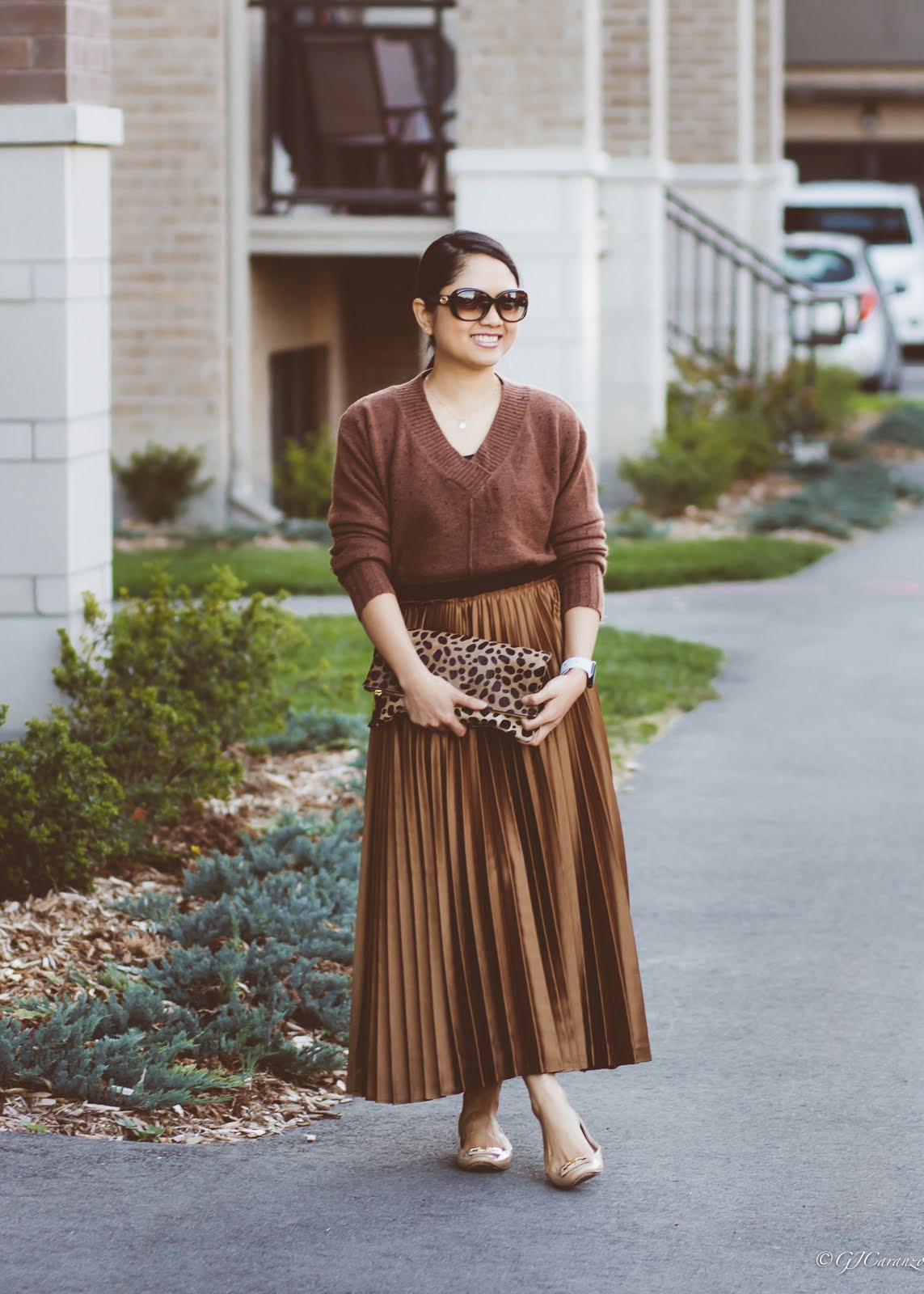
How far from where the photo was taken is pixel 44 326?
6645 mm

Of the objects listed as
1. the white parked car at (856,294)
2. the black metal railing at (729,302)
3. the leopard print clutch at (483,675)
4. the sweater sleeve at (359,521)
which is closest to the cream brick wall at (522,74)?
the black metal railing at (729,302)

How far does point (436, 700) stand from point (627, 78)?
41.4ft

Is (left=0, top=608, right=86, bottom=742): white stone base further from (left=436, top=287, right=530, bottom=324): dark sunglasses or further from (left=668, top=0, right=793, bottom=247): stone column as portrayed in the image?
(left=668, top=0, right=793, bottom=247): stone column

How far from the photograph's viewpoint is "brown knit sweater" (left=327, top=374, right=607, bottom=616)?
454cm

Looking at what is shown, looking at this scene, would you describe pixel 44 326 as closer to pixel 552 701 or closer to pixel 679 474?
pixel 552 701

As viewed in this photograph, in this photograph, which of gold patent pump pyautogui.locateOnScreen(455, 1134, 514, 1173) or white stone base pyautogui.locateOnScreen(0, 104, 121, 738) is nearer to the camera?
gold patent pump pyautogui.locateOnScreen(455, 1134, 514, 1173)

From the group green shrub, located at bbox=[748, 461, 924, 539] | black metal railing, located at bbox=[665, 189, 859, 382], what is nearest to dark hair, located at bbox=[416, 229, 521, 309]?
green shrub, located at bbox=[748, 461, 924, 539]

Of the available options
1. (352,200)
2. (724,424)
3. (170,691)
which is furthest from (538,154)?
(170,691)

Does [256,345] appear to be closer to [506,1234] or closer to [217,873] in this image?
[217,873]

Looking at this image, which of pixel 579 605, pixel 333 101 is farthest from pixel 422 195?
pixel 579 605

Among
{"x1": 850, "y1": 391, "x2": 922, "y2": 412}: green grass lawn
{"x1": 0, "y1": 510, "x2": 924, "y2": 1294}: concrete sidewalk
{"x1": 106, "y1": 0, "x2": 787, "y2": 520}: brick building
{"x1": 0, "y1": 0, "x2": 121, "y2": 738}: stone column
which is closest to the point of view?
{"x1": 0, "y1": 510, "x2": 924, "y2": 1294}: concrete sidewalk

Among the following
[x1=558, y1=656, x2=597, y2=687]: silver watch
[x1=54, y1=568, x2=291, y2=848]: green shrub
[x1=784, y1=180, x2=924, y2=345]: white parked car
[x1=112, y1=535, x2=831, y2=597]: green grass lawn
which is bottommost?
[x1=112, y1=535, x2=831, y2=597]: green grass lawn

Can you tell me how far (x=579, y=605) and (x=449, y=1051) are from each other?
927mm

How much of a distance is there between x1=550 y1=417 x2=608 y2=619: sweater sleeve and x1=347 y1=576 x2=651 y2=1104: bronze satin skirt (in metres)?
0.12
